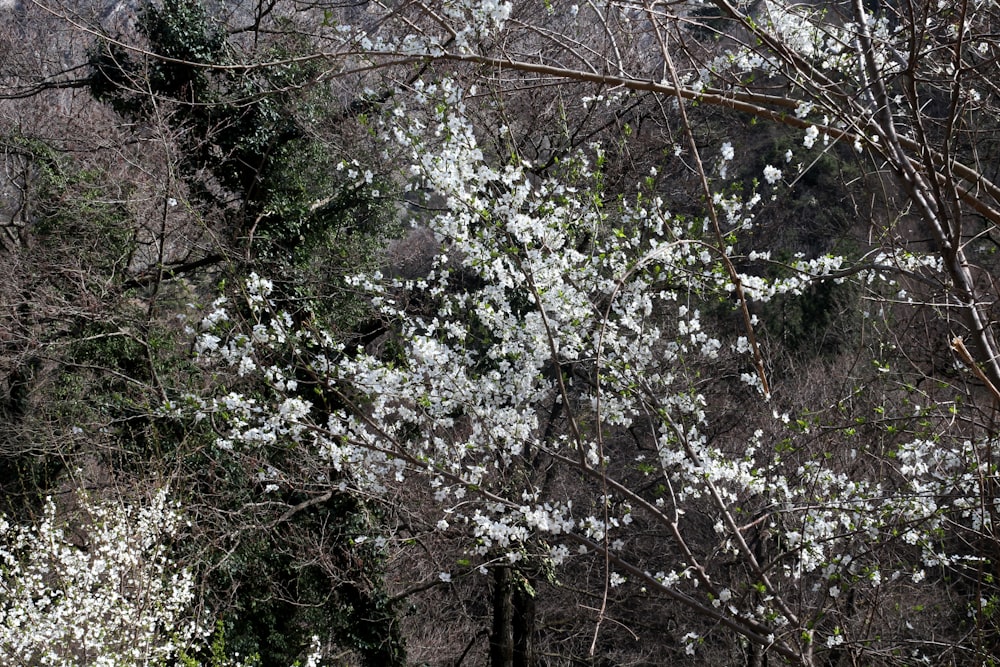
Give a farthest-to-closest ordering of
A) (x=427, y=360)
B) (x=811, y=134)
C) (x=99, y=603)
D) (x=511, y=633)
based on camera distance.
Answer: (x=511, y=633) < (x=99, y=603) < (x=427, y=360) < (x=811, y=134)

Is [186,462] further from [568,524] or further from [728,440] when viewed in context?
[728,440]

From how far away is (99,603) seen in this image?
565 centimetres

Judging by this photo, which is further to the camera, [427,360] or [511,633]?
[511,633]

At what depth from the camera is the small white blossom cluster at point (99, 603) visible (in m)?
5.12

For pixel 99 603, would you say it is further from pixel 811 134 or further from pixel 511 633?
pixel 811 134

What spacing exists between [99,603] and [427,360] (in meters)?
3.10

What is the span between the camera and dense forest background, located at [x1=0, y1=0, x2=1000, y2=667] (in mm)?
3652

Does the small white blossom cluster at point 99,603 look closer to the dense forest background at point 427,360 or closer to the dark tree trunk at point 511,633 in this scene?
the dense forest background at point 427,360

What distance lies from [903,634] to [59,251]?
9.81 m

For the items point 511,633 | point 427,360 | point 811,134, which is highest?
point 811,134

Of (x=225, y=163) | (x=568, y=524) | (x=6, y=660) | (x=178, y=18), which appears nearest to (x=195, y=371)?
(x=225, y=163)

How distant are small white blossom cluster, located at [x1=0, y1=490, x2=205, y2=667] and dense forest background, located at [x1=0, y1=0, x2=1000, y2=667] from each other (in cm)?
5

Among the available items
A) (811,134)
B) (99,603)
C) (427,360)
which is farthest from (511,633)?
(811,134)

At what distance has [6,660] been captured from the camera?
16.6 feet
